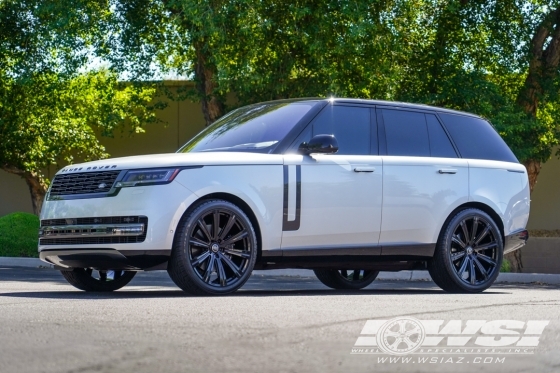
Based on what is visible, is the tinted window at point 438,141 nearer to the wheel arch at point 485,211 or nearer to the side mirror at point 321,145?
the wheel arch at point 485,211

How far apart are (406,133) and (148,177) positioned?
120 inches

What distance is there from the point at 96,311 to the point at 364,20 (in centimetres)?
1231

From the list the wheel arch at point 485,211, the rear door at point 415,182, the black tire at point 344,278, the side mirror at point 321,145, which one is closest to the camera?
the side mirror at point 321,145

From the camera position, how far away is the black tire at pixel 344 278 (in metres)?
11.9

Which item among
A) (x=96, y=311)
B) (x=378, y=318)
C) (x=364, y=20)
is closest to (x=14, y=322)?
(x=96, y=311)

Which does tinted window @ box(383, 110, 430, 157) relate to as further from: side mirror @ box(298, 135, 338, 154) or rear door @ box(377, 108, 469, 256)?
side mirror @ box(298, 135, 338, 154)

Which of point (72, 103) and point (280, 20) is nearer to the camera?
point (280, 20)

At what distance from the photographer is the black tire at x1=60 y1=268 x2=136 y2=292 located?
10.2 m

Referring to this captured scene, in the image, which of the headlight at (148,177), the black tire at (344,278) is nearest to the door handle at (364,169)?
the headlight at (148,177)

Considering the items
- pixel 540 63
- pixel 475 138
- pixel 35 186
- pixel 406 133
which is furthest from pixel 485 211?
pixel 35 186

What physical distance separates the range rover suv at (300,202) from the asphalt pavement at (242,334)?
0.58m

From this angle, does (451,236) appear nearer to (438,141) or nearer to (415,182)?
(415,182)

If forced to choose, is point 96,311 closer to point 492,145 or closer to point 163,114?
point 492,145

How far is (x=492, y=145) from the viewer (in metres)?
11.5
